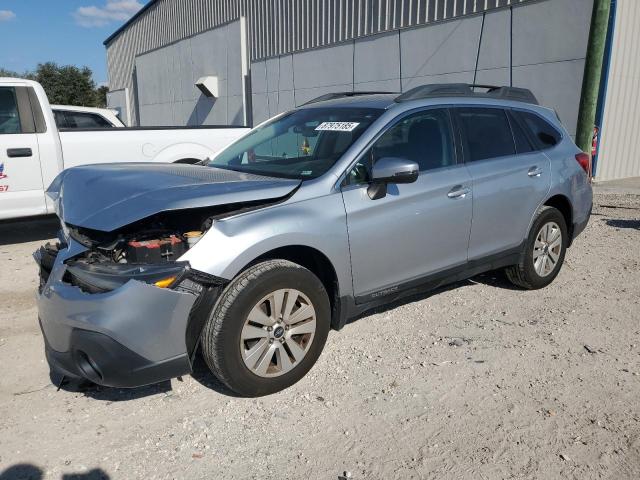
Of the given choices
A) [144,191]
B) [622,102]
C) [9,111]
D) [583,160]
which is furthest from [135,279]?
[622,102]

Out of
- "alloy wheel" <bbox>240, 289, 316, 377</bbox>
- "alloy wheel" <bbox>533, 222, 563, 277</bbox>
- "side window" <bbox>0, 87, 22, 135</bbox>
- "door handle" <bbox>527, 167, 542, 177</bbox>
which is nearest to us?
"alloy wheel" <bbox>240, 289, 316, 377</bbox>

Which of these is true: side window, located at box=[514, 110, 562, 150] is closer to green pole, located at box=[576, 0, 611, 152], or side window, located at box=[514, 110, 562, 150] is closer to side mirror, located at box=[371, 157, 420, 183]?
side mirror, located at box=[371, 157, 420, 183]

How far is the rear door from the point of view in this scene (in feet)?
14.0

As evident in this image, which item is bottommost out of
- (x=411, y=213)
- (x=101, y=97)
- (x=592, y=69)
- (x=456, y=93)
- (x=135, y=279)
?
(x=135, y=279)

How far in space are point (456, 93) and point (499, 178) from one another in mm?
761

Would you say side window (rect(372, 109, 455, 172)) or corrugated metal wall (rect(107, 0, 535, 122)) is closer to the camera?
side window (rect(372, 109, 455, 172))

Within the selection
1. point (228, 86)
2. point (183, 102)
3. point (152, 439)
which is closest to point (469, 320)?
point (152, 439)

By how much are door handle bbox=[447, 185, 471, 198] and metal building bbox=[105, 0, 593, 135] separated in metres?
7.79

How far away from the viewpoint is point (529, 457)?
8.91ft

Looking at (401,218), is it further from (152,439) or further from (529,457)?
(152,439)

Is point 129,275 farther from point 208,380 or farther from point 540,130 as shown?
point 540,130

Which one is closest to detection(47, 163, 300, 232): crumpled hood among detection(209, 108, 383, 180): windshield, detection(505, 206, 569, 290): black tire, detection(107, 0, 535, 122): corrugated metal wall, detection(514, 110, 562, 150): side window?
detection(209, 108, 383, 180): windshield

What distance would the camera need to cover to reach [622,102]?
11.6 m

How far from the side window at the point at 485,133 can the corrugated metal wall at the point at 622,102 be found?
7.94m
